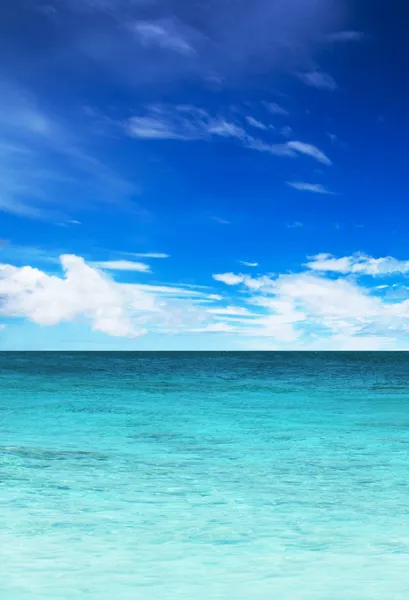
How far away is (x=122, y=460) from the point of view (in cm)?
1366

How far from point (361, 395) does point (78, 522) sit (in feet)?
90.1

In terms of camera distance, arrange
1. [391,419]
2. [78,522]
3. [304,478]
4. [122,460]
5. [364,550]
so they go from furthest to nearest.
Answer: [391,419] → [122,460] → [304,478] → [78,522] → [364,550]

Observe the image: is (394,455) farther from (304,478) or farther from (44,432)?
(44,432)

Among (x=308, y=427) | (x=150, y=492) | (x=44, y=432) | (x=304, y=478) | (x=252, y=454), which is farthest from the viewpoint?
(x=308, y=427)

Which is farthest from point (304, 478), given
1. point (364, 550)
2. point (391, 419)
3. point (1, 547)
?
point (391, 419)

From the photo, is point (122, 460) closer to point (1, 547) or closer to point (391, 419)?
point (1, 547)

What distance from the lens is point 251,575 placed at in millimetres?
7000

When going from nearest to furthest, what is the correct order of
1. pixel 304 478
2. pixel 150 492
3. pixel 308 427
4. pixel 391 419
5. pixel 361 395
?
pixel 150 492 → pixel 304 478 → pixel 308 427 → pixel 391 419 → pixel 361 395

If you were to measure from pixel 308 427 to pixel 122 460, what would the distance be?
8.50 meters

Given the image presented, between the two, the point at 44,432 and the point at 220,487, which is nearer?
the point at 220,487

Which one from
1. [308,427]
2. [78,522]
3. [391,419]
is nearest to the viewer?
[78,522]

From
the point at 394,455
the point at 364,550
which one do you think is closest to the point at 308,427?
the point at 394,455

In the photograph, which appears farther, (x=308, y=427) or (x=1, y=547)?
(x=308, y=427)

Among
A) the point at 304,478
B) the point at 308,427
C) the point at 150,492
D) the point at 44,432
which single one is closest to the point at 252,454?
the point at 304,478
